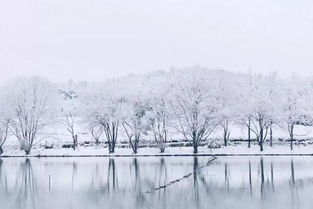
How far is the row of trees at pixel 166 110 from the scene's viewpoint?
234 ft

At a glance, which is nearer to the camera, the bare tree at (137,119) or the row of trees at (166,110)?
the row of trees at (166,110)

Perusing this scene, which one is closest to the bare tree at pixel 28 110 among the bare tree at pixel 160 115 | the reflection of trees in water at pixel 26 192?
the bare tree at pixel 160 115

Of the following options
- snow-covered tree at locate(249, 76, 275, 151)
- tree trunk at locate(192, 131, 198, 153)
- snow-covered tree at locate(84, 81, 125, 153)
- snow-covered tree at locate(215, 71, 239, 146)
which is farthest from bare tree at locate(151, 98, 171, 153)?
snow-covered tree at locate(249, 76, 275, 151)

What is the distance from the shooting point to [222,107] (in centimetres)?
7500

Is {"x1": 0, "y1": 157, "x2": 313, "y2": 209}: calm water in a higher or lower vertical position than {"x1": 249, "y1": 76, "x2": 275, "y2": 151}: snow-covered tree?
lower

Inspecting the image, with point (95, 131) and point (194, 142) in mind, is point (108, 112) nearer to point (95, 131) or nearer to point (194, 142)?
point (95, 131)

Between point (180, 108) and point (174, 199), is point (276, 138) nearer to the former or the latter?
point (180, 108)

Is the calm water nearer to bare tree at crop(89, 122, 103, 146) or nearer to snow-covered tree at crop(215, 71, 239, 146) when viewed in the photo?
snow-covered tree at crop(215, 71, 239, 146)

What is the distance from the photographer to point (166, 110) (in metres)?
74.3

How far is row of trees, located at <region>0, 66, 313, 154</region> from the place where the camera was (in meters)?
71.4

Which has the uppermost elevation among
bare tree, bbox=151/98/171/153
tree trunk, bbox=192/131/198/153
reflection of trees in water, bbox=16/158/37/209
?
bare tree, bbox=151/98/171/153

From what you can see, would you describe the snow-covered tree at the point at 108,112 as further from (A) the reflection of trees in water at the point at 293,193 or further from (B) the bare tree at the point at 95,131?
(A) the reflection of trees in water at the point at 293,193

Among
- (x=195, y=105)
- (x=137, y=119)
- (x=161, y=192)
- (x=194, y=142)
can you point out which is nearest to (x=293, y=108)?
(x=195, y=105)

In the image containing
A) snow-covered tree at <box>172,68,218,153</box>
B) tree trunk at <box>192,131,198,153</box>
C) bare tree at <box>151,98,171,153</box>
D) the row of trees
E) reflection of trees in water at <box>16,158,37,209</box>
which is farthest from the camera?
bare tree at <box>151,98,171,153</box>
